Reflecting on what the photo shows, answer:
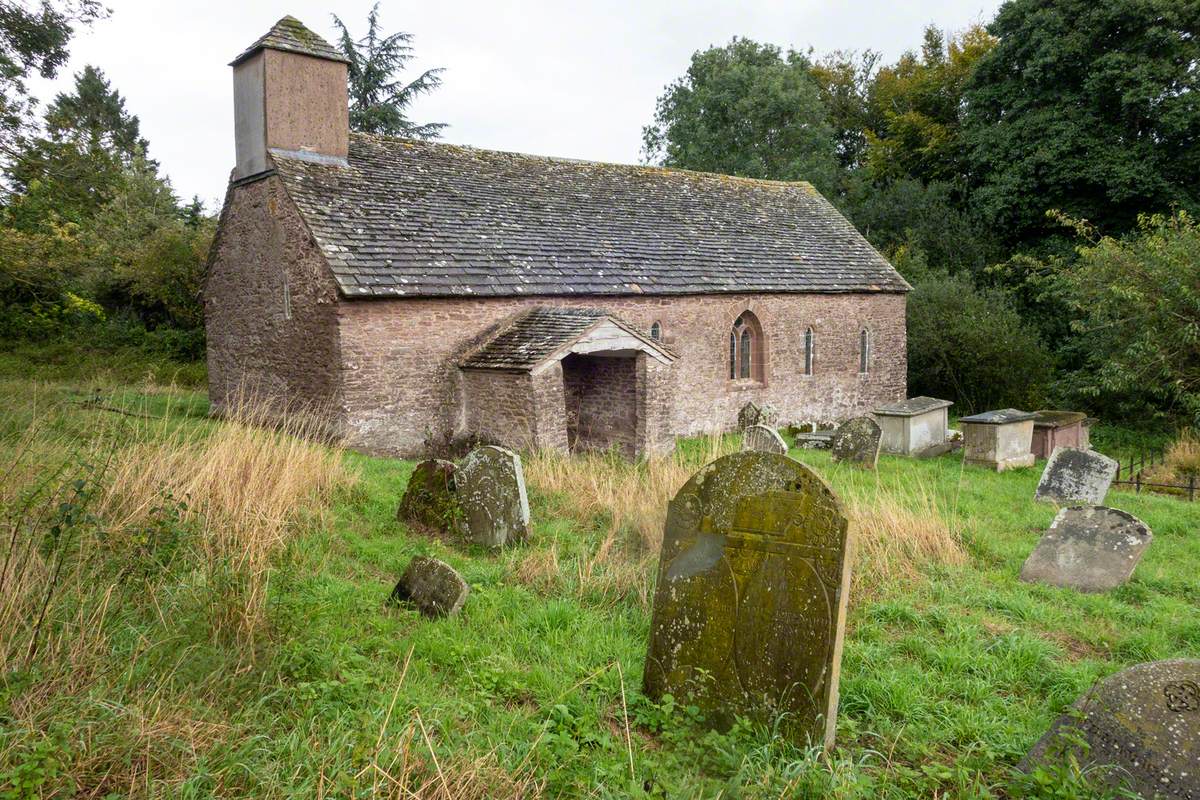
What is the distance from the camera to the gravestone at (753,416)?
61.1 feet

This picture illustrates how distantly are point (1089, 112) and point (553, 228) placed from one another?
1939 centimetres

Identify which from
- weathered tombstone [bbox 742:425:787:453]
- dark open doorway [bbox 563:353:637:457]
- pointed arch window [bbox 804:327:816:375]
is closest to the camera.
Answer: weathered tombstone [bbox 742:425:787:453]


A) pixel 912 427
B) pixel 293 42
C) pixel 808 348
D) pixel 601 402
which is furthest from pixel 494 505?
pixel 808 348

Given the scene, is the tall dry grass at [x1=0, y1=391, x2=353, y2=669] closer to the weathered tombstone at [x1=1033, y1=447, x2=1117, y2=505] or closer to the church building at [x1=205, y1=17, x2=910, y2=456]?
the church building at [x1=205, y1=17, x2=910, y2=456]

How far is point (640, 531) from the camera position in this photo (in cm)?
815

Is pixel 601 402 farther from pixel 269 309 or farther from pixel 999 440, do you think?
pixel 999 440

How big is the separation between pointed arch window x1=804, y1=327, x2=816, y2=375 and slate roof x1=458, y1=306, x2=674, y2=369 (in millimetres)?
7537

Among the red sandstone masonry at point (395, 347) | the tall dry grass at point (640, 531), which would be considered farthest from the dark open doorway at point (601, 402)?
the tall dry grass at point (640, 531)

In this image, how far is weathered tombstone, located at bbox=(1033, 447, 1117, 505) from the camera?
10969 millimetres

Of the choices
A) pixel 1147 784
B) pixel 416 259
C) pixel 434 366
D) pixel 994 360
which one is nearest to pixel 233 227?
pixel 416 259

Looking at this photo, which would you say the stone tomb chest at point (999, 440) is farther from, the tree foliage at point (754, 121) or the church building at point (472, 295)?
the tree foliage at point (754, 121)

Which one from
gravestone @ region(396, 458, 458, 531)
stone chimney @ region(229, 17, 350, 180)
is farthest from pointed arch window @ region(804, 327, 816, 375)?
gravestone @ region(396, 458, 458, 531)

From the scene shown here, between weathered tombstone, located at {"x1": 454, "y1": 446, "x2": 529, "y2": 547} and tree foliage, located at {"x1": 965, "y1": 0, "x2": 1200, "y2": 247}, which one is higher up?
tree foliage, located at {"x1": 965, "y1": 0, "x2": 1200, "y2": 247}

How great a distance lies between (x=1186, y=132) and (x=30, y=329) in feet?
126
